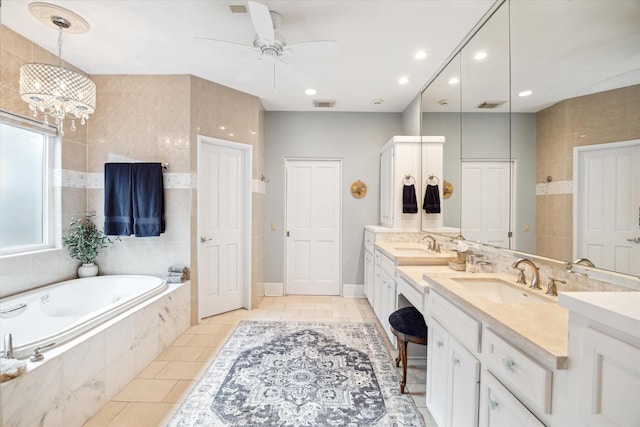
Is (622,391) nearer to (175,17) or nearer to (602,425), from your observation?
(602,425)

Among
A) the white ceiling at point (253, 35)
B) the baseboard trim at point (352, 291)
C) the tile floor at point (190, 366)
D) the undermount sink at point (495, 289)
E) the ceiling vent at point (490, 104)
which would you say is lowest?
the tile floor at point (190, 366)

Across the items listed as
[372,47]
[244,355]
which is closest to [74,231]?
[244,355]

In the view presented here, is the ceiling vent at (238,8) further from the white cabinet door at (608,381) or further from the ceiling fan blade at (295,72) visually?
the white cabinet door at (608,381)

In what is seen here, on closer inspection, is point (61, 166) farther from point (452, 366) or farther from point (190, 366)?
point (452, 366)

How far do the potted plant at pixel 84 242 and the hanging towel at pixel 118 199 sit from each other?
144 mm

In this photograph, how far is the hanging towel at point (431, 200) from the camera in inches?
114

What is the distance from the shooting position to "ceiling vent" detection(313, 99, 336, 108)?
3.67m

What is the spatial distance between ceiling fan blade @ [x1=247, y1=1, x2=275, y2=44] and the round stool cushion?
2.19 metres

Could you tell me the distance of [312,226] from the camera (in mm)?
4125

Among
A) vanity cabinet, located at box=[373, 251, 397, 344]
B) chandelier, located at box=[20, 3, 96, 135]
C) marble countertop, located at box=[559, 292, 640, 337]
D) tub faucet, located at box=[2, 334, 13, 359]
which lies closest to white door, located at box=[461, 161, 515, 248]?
vanity cabinet, located at box=[373, 251, 397, 344]

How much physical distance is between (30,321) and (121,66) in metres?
2.46

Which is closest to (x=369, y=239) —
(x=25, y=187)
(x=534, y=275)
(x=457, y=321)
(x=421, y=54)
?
(x=421, y=54)

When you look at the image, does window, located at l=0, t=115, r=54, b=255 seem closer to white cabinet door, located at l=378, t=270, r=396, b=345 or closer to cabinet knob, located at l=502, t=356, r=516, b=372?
white cabinet door, located at l=378, t=270, r=396, b=345

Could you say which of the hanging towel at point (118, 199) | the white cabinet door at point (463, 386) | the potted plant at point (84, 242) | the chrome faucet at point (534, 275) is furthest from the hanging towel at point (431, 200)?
the potted plant at point (84, 242)
